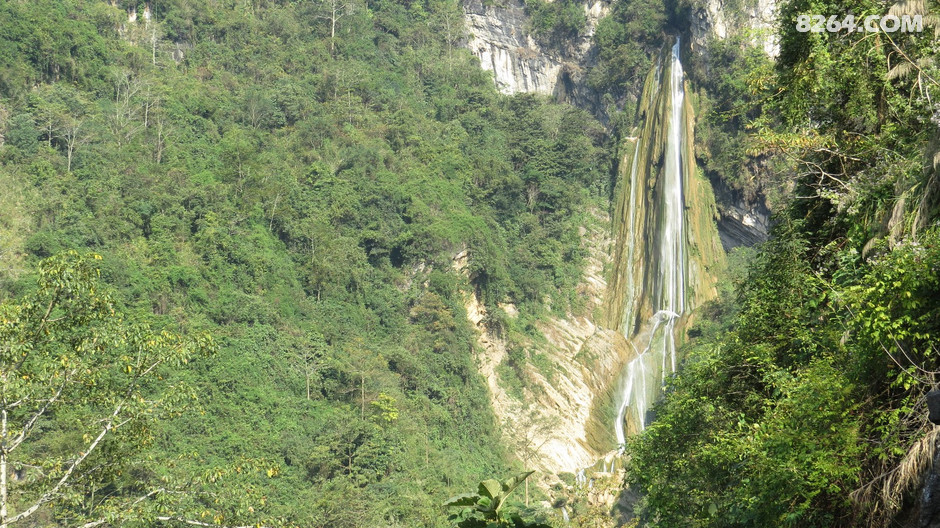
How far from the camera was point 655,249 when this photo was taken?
33500 millimetres

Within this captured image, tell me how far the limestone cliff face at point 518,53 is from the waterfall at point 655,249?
633cm

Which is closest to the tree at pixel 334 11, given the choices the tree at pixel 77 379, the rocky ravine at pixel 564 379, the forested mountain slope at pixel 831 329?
the rocky ravine at pixel 564 379

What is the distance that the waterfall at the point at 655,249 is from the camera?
1235 inches

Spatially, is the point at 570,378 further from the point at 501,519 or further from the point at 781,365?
the point at 501,519

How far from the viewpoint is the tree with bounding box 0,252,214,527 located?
741cm

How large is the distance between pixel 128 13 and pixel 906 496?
34.6 meters

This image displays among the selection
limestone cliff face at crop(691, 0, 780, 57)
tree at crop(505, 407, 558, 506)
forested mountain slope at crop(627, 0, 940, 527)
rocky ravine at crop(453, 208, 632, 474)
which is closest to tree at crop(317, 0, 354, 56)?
rocky ravine at crop(453, 208, 632, 474)

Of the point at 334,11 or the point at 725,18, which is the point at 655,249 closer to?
the point at 725,18

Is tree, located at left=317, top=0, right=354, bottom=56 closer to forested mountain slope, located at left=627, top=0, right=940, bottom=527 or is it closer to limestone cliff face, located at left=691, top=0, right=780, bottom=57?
limestone cliff face, located at left=691, top=0, right=780, bottom=57

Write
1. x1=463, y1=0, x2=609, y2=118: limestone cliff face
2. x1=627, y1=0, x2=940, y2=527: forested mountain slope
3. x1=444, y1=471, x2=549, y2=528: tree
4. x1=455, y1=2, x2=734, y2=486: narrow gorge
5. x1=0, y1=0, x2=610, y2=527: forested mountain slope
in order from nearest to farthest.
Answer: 1. x1=444, y1=471, x2=549, y2=528: tree
2. x1=627, y1=0, x2=940, y2=527: forested mountain slope
3. x1=0, y1=0, x2=610, y2=527: forested mountain slope
4. x1=455, y1=2, x2=734, y2=486: narrow gorge
5. x1=463, y1=0, x2=609, y2=118: limestone cliff face

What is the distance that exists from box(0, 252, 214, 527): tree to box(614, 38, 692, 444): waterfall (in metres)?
Answer: 23.4

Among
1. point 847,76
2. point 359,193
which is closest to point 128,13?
point 359,193

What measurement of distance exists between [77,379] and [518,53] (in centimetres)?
3807

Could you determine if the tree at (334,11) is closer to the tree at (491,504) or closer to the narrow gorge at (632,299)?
the narrow gorge at (632,299)
